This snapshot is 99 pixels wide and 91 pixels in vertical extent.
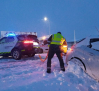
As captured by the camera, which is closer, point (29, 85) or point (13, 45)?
point (29, 85)

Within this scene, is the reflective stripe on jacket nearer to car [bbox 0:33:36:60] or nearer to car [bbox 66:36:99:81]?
car [bbox 66:36:99:81]

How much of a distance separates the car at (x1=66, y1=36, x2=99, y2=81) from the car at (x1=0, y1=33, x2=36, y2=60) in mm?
3925

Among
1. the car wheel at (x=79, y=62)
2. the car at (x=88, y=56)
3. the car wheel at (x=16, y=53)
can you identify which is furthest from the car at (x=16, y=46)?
the car wheel at (x=79, y=62)

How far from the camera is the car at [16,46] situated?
7195 millimetres

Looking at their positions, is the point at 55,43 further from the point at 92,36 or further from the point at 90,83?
the point at 90,83

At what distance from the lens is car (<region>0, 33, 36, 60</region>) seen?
23.6 feet

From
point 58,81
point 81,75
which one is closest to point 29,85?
point 58,81

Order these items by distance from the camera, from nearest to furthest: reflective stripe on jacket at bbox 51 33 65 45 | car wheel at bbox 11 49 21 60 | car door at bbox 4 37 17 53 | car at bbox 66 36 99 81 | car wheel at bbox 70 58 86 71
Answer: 1. car at bbox 66 36 99 81
2. car wheel at bbox 70 58 86 71
3. reflective stripe on jacket at bbox 51 33 65 45
4. car wheel at bbox 11 49 21 60
5. car door at bbox 4 37 17 53

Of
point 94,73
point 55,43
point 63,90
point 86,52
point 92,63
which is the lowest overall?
point 63,90

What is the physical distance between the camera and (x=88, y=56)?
137 inches

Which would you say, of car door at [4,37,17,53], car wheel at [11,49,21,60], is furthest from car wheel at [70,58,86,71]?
car door at [4,37,17,53]

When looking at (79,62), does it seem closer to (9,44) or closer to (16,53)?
(16,53)

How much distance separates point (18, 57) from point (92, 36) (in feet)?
16.8

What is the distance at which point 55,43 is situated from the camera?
13.2 feet
